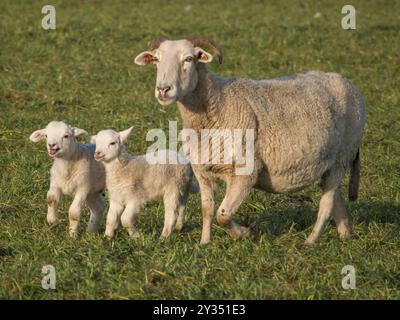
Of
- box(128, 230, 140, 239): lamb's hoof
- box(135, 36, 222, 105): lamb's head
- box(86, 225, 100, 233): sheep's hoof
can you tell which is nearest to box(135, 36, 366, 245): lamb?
box(135, 36, 222, 105): lamb's head

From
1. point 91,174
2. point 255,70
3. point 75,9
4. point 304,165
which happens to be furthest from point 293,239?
point 75,9

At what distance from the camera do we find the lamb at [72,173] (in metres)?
7.44

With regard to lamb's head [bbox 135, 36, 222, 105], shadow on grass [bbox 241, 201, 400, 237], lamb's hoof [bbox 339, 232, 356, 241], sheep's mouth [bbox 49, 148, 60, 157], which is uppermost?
lamb's head [bbox 135, 36, 222, 105]

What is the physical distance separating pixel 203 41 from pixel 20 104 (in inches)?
241

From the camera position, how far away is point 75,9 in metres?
21.2

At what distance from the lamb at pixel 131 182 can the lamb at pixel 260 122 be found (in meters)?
0.40

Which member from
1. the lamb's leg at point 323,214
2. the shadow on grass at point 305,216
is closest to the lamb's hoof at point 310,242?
the lamb's leg at point 323,214

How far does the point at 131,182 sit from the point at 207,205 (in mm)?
695

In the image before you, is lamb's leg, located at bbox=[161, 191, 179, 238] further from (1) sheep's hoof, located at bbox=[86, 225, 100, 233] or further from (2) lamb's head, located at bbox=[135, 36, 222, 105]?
(2) lamb's head, located at bbox=[135, 36, 222, 105]

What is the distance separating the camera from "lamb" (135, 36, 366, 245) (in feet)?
23.5

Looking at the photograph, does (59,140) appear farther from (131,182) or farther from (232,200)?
(232,200)

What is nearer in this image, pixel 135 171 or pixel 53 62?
pixel 135 171

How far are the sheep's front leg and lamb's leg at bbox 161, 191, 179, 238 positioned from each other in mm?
740

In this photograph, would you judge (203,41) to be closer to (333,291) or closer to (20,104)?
(333,291)
